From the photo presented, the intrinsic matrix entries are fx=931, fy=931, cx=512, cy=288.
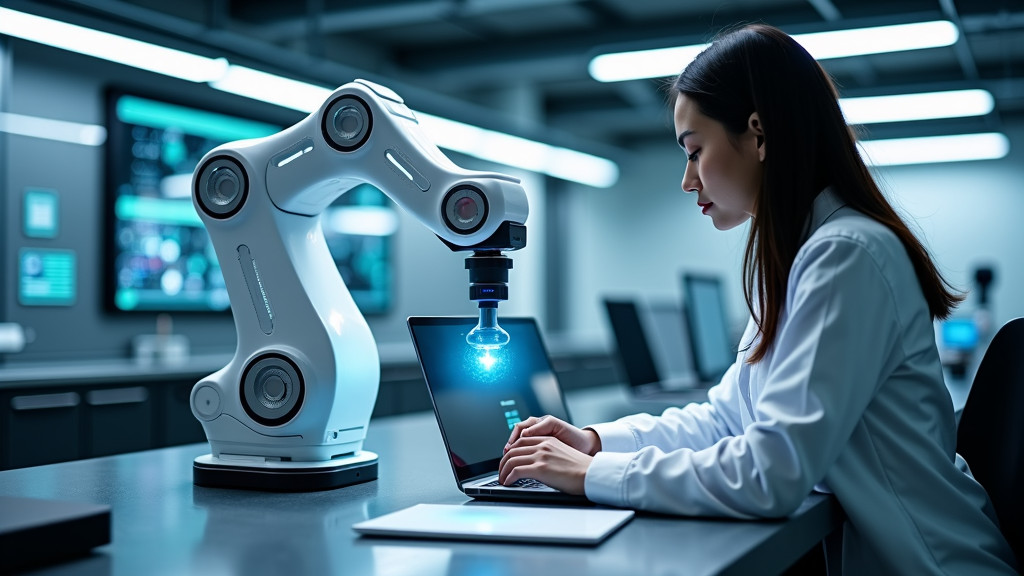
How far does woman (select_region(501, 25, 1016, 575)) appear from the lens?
3.55 feet

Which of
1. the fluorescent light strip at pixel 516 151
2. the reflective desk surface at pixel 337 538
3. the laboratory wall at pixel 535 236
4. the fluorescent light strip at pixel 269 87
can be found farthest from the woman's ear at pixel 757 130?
the fluorescent light strip at pixel 516 151

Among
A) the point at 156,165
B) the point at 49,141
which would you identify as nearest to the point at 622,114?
the point at 156,165

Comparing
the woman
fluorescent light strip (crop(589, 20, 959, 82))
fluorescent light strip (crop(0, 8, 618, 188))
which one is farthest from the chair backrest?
fluorescent light strip (crop(589, 20, 959, 82))

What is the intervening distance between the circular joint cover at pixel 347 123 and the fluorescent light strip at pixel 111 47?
156cm

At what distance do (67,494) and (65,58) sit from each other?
3708 mm

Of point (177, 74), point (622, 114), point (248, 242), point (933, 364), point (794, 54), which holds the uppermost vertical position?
point (622, 114)

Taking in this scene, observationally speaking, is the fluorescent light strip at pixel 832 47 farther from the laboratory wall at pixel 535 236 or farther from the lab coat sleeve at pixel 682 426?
the lab coat sleeve at pixel 682 426

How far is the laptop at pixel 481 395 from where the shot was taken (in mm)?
1267

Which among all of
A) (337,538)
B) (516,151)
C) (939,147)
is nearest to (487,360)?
(337,538)

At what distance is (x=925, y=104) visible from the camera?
542 centimetres

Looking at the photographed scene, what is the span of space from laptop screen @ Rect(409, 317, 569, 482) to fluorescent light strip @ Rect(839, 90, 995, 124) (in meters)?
4.07

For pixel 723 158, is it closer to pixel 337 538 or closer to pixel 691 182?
pixel 691 182

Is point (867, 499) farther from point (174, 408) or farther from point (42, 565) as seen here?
point (174, 408)

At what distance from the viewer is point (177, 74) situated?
305 centimetres
